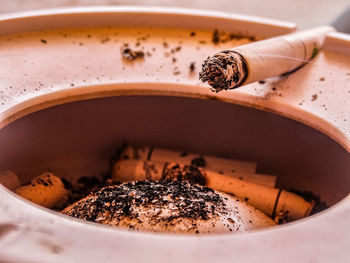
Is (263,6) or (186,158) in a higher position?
(263,6)

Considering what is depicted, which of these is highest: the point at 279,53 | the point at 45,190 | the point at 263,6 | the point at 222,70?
the point at 263,6

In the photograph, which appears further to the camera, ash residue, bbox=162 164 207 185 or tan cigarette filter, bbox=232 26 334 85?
ash residue, bbox=162 164 207 185

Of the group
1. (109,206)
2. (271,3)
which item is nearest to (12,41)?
(109,206)

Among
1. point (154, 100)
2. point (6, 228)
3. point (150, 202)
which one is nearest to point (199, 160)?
point (154, 100)

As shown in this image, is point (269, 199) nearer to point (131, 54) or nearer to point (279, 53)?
point (279, 53)

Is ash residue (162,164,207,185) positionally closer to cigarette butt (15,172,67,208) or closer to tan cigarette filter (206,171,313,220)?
tan cigarette filter (206,171,313,220)

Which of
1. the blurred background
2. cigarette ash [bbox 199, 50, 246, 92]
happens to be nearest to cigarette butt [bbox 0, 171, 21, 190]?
cigarette ash [bbox 199, 50, 246, 92]

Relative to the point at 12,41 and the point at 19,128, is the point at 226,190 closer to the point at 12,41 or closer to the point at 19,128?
the point at 19,128
